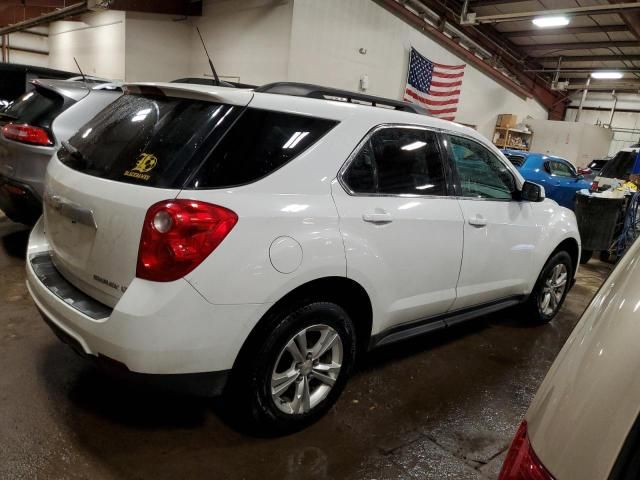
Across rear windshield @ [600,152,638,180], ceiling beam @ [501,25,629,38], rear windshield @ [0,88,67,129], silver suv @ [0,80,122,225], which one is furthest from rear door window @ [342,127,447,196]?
Answer: ceiling beam @ [501,25,629,38]

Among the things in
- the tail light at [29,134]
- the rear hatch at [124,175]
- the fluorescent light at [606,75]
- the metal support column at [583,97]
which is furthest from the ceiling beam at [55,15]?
the metal support column at [583,97]

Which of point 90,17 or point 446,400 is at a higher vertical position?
point 90,17

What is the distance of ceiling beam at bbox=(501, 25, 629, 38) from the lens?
1163 cm

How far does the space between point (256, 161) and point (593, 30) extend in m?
13.6

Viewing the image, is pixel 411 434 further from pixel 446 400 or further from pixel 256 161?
pixel 256 161

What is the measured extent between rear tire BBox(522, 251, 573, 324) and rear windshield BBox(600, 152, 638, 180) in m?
5.80

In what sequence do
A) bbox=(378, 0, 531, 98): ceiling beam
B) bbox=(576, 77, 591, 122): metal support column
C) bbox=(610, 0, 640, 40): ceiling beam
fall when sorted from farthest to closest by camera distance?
1. bbox=(576, 77, 591, 122): metal support column
2. bbox=(378, 0, 531, 98): ceiling beam
3. bbox=(610, 0, 640, 40): ceiling beam

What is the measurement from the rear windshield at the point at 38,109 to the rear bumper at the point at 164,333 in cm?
271

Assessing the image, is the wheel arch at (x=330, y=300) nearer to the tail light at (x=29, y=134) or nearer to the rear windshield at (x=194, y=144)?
the rear windshield at (x=194, y=144)

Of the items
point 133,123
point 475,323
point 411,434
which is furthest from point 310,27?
point 411,434

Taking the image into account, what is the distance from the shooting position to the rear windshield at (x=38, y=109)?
391cm

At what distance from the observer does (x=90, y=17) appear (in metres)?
13.6

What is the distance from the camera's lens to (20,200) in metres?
3.72

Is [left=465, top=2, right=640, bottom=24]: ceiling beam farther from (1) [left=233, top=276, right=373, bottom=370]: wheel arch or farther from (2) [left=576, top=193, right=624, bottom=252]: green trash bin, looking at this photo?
(1) [left=233, top=276, right=373, bottom=370]: wheel arch
